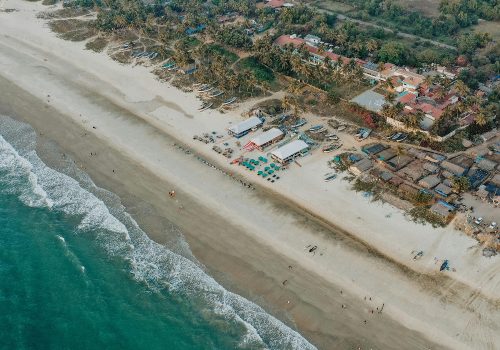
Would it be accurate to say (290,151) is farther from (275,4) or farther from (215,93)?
(275,4)

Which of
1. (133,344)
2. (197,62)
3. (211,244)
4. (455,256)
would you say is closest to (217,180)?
(211,244)

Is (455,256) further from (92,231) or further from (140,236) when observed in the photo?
(92,231)

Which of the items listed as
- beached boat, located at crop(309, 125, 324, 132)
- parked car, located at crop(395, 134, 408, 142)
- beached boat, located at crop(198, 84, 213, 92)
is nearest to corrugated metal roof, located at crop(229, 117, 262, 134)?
beached boat, located at crop(309, 125, 324, 132)

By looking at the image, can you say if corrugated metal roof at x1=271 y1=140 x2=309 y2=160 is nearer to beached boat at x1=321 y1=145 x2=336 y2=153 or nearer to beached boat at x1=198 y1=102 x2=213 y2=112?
beached boat at x1=321 y1=145 x2=336 y2=153

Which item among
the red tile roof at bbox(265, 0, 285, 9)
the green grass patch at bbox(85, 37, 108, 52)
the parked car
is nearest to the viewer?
the parked car

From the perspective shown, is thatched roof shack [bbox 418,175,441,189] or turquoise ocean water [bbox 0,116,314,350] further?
thatched roof shack [bbox 418,175,441,189]

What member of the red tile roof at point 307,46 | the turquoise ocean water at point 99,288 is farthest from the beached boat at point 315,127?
the turquoise ocean water at point 99,288

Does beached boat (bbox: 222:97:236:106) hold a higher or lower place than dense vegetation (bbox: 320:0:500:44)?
lower

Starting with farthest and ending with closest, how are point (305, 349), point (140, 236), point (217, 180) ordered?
point (217, 180) < point (140, 236) < point (305, 349)
